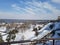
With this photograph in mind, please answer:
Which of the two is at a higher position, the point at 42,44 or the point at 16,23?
the point at 16,23

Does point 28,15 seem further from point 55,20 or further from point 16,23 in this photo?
point 55,20

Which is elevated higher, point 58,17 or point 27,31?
point 58,17

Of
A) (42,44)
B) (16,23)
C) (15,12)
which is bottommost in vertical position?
(42,44)

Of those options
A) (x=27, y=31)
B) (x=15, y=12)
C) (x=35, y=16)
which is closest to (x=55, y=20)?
(x=35, y=16)

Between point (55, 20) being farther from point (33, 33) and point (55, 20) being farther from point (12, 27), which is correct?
point (12, 27)

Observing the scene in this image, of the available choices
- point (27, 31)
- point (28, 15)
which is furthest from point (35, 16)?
point (27, 31)

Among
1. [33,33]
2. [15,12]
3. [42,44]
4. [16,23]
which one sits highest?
[15,12]

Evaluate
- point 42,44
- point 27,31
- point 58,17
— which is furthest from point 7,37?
point 58,17

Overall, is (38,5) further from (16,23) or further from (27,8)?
(16,23)

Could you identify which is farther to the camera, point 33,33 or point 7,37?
point 33,33
